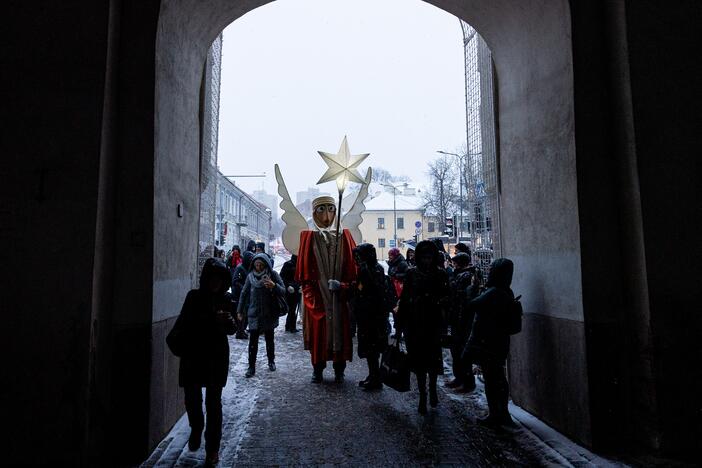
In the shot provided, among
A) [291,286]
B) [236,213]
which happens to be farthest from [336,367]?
[236,213]

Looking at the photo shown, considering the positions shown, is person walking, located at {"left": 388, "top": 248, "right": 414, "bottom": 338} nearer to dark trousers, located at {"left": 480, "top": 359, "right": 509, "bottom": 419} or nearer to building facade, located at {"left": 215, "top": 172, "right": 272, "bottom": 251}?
dark trousers, located at {"left": 480, "top": 359, "right": 509, "bottom": 419}

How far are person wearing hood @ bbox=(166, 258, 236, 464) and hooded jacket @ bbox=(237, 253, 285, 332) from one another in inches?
120

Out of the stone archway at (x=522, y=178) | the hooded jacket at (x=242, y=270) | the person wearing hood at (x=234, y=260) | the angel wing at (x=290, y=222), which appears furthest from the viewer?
the person wearing hood at (x=234, y=260)

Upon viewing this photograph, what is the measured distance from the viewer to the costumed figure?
670cm

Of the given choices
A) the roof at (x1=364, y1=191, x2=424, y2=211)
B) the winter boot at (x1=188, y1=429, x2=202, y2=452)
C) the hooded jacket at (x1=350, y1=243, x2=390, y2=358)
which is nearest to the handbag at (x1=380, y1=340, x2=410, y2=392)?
the hooded jacket at (x1=350, y1=243, x2=390, y2=358)

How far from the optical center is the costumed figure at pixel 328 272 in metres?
6.70

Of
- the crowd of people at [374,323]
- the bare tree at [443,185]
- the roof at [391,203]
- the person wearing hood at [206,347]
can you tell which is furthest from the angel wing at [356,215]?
the roof at [391,203]

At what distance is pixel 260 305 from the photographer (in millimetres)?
7074

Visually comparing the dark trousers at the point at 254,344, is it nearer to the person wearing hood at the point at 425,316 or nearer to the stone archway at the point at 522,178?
the stone archway at the point at 522,178

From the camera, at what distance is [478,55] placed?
22.3 feet

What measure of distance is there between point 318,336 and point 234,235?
36.4 m

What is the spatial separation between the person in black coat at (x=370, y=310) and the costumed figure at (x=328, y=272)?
403 millimetres

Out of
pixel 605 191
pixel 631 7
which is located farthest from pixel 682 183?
pixel 631 7

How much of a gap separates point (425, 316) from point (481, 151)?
2613 mm
